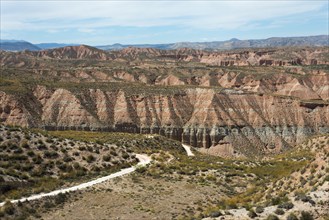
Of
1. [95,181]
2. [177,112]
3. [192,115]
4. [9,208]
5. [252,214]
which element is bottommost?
[192,115]

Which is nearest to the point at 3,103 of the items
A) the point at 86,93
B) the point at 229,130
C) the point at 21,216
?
the point at 86,93

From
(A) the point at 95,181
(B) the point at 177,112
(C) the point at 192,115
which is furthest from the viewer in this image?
(C) the point at 192,115

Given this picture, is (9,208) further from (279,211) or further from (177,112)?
(177,112)

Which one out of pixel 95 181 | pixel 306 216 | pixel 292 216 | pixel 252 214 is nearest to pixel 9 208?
pixel 95 181

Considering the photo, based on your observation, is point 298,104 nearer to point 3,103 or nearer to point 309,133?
point 309,133

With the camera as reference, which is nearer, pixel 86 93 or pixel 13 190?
pixel 13 190

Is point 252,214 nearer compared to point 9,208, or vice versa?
point 252,214

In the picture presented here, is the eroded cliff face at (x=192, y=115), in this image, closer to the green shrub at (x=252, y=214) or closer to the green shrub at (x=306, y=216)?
the green shrub at (x=252, y=214)

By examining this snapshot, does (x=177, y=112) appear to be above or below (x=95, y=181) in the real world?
below
